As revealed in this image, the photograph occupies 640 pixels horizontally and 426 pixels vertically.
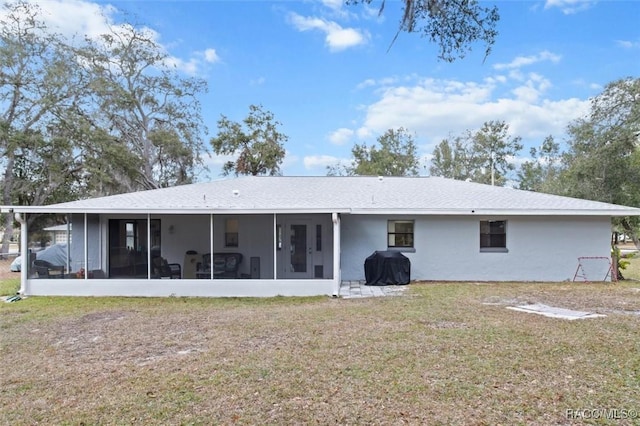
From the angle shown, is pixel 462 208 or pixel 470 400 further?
pixel 462 208

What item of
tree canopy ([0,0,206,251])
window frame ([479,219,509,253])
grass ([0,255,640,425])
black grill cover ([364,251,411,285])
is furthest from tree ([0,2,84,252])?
window frame ([479,219,509,253])

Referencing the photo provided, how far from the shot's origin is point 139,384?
444 cm

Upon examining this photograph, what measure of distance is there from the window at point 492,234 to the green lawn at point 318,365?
4348 mm

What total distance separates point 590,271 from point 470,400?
36.1ft

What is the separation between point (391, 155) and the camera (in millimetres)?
35562

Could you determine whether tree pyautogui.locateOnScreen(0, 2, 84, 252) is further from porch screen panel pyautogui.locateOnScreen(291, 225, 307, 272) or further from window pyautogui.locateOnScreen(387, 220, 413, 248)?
window pyautogui.locateOnScreen(387, 220, 413, 248)

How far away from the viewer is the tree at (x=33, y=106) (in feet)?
72.4

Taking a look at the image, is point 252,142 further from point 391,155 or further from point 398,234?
point 398,234

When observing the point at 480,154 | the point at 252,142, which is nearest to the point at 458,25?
the point at 252,142

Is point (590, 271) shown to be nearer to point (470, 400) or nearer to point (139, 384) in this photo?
point (470, 400)

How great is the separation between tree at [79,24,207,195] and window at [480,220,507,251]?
65.0ft

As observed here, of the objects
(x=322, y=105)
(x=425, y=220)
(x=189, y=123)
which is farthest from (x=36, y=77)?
(x=425, y=220)

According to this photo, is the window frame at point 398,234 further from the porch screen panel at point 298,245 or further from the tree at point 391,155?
the tree at point 391,155

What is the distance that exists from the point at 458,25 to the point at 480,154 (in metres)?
35.5
